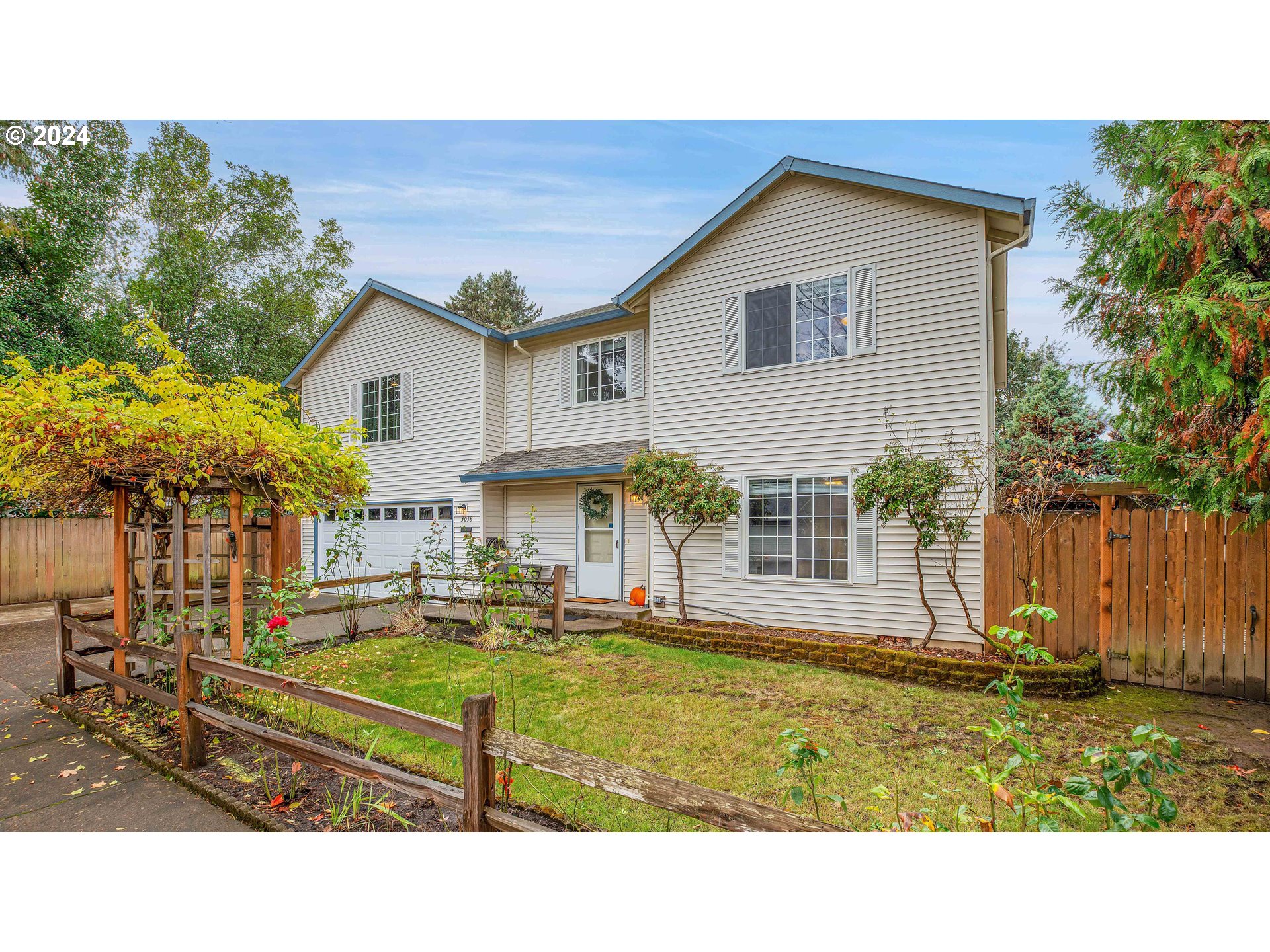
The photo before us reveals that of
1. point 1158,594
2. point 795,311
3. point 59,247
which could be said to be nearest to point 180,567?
point 795,311

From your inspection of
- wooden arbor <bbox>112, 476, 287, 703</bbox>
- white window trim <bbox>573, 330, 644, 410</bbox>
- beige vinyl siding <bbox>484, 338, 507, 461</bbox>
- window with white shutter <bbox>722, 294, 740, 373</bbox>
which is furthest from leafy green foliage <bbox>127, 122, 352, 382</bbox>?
window with white shutter <bbox>722, 294, 740, 373</bbox>

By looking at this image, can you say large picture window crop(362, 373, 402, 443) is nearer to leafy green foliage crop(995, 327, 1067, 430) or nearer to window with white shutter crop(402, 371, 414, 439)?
window with white shutter crop(402, 371, 414, 439)

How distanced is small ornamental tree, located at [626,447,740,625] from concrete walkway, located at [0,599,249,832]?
5.87 meters

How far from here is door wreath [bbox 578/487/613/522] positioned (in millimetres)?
10164

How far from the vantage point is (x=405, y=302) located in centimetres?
1228

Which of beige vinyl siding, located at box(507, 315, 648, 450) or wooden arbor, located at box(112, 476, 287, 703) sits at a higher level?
beige vinyl siding, located at box(507, 315, 648, 450)

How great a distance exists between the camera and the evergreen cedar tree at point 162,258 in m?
10.3

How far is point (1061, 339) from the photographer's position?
65.0 ft

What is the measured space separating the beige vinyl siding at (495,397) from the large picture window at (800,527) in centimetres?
575

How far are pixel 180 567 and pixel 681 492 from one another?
18.5ft

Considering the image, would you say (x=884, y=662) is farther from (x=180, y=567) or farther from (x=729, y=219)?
(x=180, y=567)

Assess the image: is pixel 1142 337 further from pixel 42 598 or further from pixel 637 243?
pixel 42 598

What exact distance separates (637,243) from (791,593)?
727 centimetres

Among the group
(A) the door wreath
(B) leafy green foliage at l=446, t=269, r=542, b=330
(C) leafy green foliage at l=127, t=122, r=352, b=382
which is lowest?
(A) the door wreath
